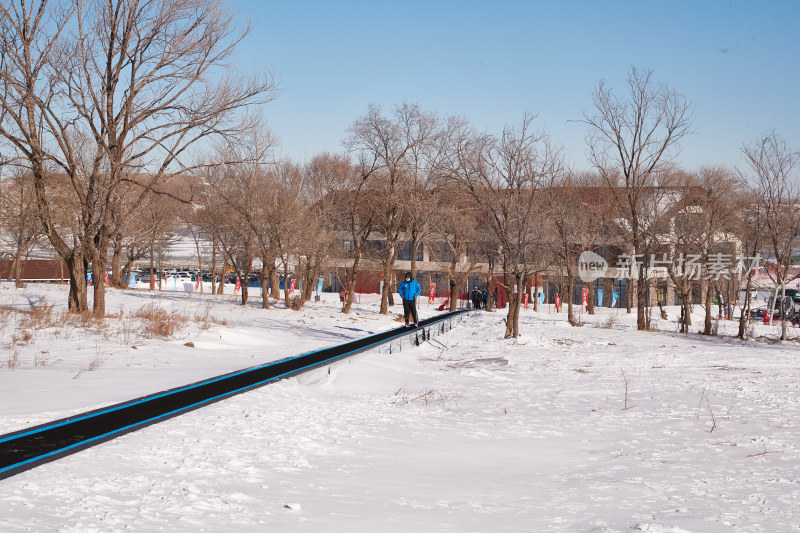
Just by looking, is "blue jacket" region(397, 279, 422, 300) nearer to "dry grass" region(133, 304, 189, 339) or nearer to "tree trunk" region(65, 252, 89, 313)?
"dry grass" region(133, 304, 189, 339)

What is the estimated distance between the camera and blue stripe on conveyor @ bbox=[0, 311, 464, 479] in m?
5.60

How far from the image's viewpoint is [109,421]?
7059 mm

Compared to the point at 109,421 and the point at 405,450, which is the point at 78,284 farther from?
the point at 405,450

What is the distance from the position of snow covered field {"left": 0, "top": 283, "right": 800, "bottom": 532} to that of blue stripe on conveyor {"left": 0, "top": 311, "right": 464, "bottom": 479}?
27 cm

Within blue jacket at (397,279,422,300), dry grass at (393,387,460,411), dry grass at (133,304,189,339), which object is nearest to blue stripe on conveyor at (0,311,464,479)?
dry grass at (393,387,460,411)

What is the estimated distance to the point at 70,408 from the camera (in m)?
7.83

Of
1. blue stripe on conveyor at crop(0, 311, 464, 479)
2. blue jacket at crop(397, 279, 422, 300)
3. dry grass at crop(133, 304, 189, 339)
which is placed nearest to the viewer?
blue stripe on conveyor at crop(0, 311, 464, 479)

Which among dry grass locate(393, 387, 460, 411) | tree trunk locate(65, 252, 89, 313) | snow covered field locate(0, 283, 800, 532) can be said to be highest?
tree trunk locate(65, 252, 89, 313)

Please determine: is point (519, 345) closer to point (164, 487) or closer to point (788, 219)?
point (788, 219)

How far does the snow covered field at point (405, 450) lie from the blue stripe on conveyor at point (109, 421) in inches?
10.8

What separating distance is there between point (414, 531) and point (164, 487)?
1.78m

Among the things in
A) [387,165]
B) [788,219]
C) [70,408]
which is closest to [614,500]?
[70,408]

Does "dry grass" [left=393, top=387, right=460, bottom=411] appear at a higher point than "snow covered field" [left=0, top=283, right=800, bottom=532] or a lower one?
lower

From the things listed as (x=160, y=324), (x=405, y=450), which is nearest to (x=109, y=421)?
(x=405, y=450)
